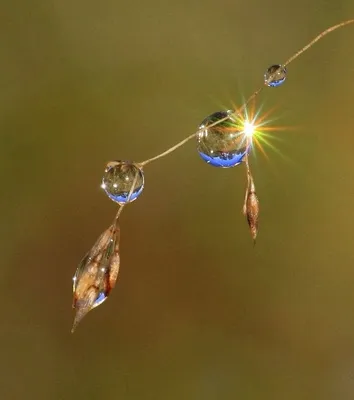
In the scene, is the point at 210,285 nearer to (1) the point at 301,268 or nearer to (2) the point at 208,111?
(1) the point at 301,268

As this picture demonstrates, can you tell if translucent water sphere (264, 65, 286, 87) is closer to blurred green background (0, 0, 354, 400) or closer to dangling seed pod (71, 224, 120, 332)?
dangling seed pod (71, 224, 120, 332)

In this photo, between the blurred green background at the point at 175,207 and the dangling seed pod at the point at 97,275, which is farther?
the blurred green background at the point at 175,207

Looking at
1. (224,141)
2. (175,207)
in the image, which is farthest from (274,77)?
(175,207)

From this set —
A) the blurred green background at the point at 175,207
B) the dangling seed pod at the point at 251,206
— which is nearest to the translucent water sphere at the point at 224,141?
the dangling seed pod at the point at 251,206

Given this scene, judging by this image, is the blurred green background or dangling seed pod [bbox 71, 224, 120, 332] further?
the blurred green background

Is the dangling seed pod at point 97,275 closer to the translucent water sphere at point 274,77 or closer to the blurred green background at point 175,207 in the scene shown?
the translucent water sphere at point 274,77

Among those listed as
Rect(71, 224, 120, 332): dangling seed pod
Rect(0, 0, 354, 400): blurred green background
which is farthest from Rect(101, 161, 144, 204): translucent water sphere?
Rect(0, 0, 354, 400): blurred green background
